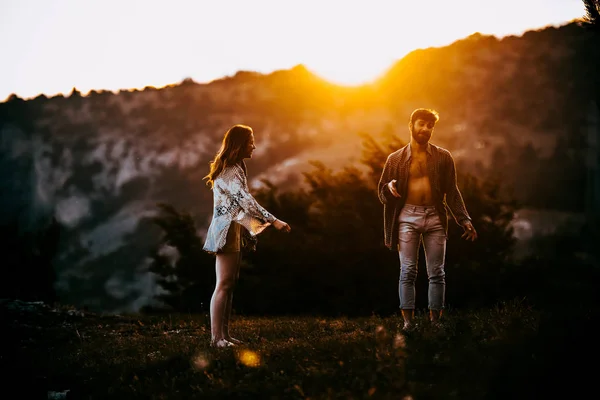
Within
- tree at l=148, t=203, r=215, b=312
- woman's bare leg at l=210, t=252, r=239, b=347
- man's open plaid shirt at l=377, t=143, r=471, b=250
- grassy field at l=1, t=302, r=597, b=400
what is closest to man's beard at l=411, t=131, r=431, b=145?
man's open plaid shirt at l=377, t=143, r=471, b=250

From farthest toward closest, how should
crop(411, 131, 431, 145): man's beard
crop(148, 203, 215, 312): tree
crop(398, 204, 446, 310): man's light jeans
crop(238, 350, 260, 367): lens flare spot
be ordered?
crop(148, 203, 215, 312): tree, crop(411, 131, 431, 145): man's beard, crop(398, 204, 446, 310): man's light jeans, crop(238, 350, 260, 367): lens flare spot

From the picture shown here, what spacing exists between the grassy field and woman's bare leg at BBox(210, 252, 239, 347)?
23 cm

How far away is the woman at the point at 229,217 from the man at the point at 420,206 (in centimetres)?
161

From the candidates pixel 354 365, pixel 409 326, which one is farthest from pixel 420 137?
pixel 354 365

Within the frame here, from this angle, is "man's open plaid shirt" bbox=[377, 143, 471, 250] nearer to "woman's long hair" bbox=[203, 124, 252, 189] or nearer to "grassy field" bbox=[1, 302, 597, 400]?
"grassy field" bbox=[1, 302, 597, 400]

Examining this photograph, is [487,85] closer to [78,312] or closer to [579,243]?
[579,243]

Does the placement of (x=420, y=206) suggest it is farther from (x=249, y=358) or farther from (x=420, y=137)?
(x=249, y=358)

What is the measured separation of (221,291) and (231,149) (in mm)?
1660

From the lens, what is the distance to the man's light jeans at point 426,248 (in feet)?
24.6

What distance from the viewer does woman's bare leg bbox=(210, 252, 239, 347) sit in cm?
737

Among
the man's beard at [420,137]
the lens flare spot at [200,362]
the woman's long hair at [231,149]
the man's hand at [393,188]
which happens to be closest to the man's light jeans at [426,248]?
the man's hand at [393,188]

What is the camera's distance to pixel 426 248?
7672 millimetres

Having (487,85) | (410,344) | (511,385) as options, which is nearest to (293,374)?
(410,344)

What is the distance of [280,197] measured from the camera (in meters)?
29.2
